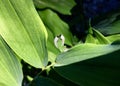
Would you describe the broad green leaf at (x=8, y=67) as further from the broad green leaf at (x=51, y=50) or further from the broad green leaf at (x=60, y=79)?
the broad green leaf at (x=51, y=50)

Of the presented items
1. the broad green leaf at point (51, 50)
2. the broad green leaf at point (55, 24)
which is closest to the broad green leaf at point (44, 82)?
Result: the broad green leaf at point (51, 50)

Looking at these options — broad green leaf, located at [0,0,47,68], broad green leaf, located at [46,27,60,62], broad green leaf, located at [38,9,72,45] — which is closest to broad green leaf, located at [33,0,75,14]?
broad green leaf, located at [38,9,72,45]

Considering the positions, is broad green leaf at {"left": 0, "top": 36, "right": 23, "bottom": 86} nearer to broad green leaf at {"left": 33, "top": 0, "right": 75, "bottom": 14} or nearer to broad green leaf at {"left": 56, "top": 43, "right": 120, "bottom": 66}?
broad green leaf at {"left": 56, "top": 43, "right": 120, "bottom": 66}

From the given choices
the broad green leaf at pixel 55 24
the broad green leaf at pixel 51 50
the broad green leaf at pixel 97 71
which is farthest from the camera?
the broad green leaf at pixel 55 24

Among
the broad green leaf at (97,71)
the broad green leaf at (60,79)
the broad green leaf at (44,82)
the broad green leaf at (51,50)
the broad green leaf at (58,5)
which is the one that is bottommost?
the broad green leaf at (58,5)

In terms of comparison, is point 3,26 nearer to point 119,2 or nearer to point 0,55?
point 0,55

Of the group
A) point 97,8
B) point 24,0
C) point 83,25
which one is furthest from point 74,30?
point 24,0

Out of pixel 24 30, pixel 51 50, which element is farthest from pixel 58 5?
pixel 24 30

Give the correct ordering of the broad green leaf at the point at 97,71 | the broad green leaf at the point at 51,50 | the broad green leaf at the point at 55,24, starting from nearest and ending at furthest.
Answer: the broad green leaf at the point at 97,71 < the broad green leaf at the point at 51,50 < the broad green leaf at the point at 55,24
